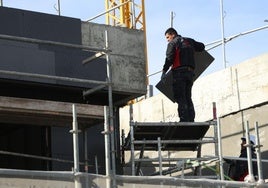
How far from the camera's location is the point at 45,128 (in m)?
13.3

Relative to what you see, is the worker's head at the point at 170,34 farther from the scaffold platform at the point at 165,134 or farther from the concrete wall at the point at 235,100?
the concrete wall at the point at 235,100

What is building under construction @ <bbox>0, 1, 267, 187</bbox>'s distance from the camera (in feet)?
39.7

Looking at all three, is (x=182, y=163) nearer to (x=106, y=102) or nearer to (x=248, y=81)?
(x=106, y=102)

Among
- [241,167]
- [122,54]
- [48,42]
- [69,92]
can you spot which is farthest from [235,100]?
[48,42]

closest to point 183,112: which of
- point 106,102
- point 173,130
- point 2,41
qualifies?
point 173,130

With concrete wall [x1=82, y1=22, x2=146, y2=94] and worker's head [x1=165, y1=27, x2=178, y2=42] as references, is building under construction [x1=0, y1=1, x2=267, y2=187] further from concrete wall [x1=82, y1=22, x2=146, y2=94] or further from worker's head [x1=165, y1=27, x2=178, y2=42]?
worker's head [x1=165, y1=27, x2=178, y2=42]

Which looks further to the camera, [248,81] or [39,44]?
[248,81]

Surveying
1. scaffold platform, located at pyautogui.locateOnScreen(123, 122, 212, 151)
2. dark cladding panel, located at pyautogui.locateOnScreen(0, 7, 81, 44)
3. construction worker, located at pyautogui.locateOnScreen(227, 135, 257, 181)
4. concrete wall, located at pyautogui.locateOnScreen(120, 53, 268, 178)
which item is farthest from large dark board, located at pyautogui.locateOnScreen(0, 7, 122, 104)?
concrete wall, located at pyautogui.locateOnScreen(120, 53, 268, 178)

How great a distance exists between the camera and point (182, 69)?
13766 millimetres

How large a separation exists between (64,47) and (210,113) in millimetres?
4141

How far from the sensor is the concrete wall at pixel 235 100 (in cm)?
1504

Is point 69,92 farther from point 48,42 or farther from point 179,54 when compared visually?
point 179,54

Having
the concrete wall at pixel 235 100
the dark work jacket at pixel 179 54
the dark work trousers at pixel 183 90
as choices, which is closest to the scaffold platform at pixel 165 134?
the dark work trousers at pixel 183 90

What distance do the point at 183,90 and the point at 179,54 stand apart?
56 cm
